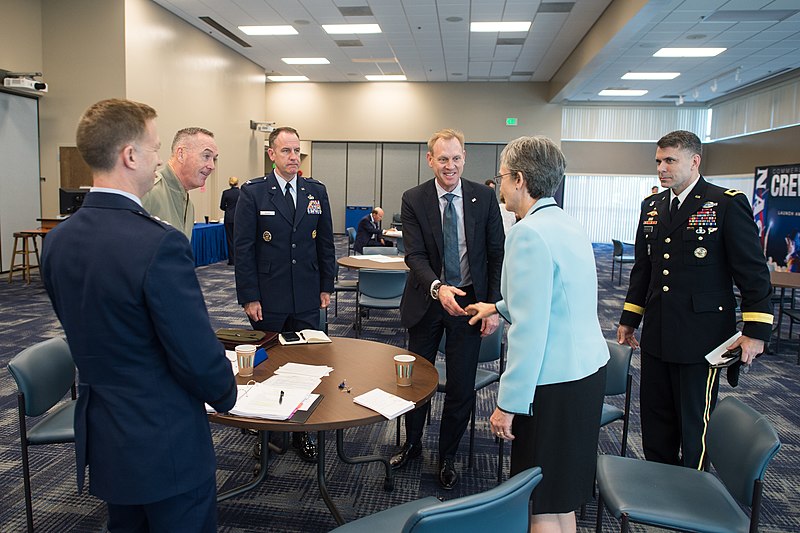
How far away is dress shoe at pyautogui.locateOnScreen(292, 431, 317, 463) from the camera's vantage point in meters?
2.99

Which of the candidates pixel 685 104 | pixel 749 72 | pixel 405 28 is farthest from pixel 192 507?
pixel 685 104

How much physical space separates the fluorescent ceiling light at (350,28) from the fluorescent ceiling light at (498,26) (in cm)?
173

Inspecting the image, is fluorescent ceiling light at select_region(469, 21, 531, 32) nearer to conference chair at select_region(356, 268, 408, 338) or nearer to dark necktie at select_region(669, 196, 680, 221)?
conference chair at select_region(356, 268, 408, 338)

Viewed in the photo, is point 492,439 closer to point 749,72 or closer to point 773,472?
point 773,472

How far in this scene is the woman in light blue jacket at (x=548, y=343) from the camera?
162 cm

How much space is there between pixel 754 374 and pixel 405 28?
25.8 feet

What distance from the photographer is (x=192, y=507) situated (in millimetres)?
1435

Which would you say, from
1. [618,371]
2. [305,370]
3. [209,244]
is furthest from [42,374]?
[209,244]

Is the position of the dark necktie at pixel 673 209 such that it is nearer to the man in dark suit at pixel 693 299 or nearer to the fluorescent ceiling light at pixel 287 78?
the man in dark suit at pixel 693 299

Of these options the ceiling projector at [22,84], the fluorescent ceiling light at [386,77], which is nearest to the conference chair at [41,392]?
the ceiling projector at [22,84]

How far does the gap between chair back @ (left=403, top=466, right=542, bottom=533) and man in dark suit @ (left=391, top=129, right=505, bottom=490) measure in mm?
1400

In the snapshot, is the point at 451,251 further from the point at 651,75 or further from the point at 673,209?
the point at 651,75

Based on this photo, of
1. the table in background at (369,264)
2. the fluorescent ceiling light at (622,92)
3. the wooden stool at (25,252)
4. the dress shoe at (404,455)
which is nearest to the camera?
the dress shoe at (404,455)

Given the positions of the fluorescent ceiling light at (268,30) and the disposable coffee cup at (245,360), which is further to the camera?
the fluorescent ceiling light at (268,30)
